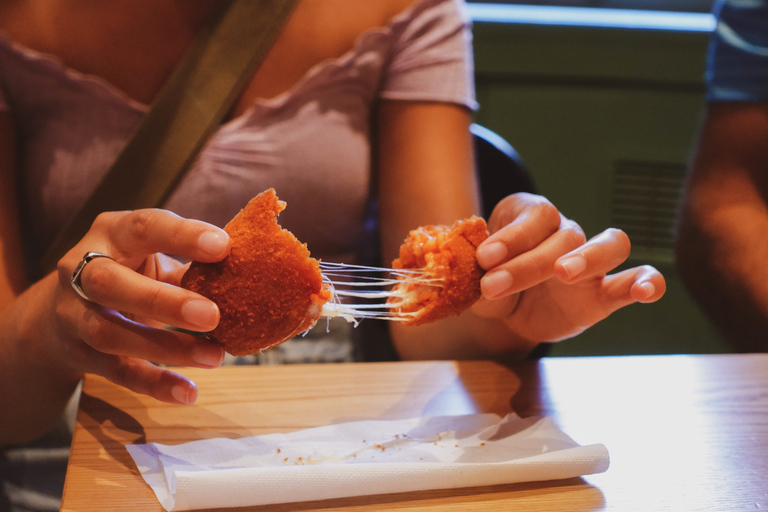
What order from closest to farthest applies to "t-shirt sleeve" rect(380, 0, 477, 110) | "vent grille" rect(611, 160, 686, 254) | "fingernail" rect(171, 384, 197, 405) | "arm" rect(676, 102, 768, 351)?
"fingernail" rect(171, 384, 197, 405) < "t-shirt sleeve" rect(380, 0, 477, 110) < "arm" rect(676, 102, 768, 351) < "vent grille" rect(611, 160, 686, 254)

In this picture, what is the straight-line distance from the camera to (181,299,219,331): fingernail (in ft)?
2.44

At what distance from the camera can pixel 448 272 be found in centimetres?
96

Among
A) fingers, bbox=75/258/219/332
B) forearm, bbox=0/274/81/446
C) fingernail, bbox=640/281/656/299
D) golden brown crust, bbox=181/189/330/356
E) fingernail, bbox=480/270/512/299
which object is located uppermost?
fingernail, bbox=640/281/656/299

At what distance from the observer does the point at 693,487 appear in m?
0.87

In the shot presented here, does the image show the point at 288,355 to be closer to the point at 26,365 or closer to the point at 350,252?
the point at 350,252

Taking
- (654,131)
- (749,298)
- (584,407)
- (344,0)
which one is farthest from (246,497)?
(654,131)

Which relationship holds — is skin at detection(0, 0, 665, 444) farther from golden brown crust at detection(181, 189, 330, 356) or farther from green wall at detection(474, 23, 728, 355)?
green wall at detection(474, 23, 728, 355)

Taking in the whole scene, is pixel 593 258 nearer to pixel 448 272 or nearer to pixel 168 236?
pixel 448 272

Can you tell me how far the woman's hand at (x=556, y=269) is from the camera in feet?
3.04

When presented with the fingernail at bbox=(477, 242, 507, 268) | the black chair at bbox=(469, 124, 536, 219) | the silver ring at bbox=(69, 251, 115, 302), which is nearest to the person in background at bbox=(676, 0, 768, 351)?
the black chair at bbox=(469, 124, 536, 219)

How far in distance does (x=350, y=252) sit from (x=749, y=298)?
1.04 meters

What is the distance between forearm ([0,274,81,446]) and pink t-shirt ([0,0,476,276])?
41 centimetres

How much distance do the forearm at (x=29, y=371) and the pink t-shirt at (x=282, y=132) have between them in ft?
1.35

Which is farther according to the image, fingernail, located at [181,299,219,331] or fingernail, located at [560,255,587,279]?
fingernail, located at [560,255,587,279]
